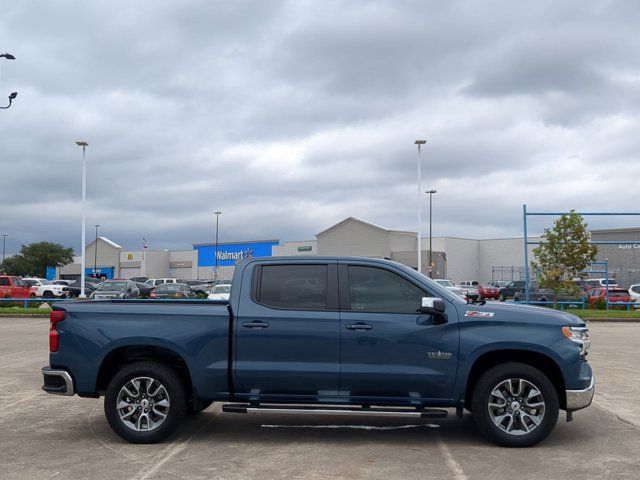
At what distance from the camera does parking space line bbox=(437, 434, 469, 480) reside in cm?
579

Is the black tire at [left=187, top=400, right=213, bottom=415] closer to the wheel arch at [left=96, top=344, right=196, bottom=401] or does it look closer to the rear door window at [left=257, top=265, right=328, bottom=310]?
the wheel arch at [left=96, top=344, right=196, bottom=401]

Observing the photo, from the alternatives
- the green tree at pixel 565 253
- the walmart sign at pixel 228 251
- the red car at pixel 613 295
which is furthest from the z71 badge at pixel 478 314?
the walmart sign at pixel 228 251

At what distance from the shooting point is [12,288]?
39.1 m

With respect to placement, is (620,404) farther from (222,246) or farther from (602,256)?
(222,246)

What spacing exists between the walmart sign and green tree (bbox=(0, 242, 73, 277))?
18.2 metres

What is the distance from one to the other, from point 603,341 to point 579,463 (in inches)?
511

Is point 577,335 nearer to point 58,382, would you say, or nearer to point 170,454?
point 170,454

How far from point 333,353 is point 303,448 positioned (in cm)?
100

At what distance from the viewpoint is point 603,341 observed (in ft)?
59.4

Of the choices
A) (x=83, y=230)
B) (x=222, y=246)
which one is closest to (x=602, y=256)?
(x=83, y=230)

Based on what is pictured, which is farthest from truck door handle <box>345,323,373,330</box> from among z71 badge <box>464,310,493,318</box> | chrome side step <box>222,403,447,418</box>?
z71 badge <box>464,310,493,318</box>

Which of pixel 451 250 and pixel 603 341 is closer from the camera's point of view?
pixel 603 341

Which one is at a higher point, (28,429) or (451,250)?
(451,250)

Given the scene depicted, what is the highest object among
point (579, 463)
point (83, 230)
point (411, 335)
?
point (83, 230)
